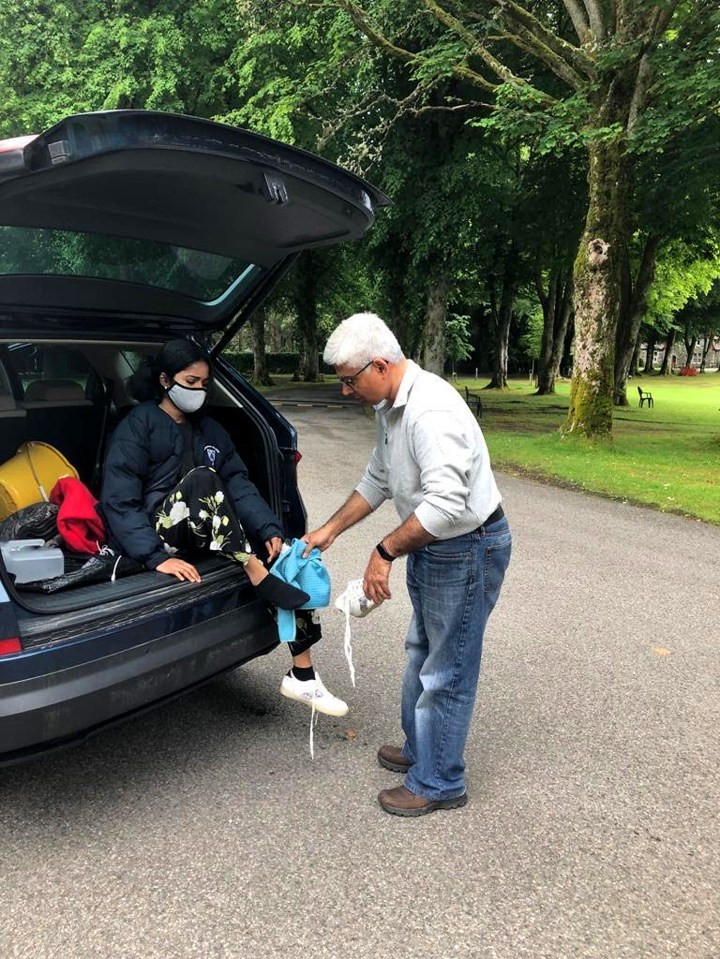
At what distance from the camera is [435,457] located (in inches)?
94.0

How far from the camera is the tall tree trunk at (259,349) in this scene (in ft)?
91.1

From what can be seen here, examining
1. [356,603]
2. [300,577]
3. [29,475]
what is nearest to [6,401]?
[29,475]

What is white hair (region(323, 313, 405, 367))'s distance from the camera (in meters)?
2.46

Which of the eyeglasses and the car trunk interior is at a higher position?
the eyeglasses

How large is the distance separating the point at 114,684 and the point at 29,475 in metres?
1.56

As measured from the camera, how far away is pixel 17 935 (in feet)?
6.84

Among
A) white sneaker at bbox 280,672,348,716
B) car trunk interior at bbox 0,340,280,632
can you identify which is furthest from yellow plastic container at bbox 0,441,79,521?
white sneaker at bbox 280,672,348,716

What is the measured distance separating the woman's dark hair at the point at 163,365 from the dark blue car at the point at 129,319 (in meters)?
0.28

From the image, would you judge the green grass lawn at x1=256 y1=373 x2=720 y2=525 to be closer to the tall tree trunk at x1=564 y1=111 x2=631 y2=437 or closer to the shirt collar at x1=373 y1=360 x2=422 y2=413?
the tall tree trunk at x1=564 y1=111 x2=631 y2=437

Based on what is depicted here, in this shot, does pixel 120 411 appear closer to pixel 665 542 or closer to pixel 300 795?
pixel 300 795

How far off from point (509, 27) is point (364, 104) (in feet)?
10.9

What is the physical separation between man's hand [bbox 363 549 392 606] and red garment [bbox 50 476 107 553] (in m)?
1.40

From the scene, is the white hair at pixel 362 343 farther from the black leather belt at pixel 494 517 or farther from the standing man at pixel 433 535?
the black leather belt at pixel 494 517

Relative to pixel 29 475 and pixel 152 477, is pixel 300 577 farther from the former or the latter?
pixel 29 475
